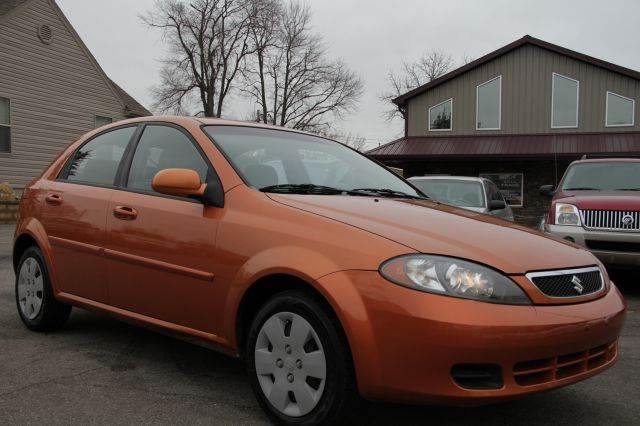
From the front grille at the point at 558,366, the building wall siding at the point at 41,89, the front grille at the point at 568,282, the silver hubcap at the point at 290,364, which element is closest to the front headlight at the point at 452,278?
the front grille at the point at 568,282

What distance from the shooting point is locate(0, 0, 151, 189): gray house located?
16328 millimetres

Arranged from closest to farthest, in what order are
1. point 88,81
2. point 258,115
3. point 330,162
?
point 330,162
point 88,81
point 258,115

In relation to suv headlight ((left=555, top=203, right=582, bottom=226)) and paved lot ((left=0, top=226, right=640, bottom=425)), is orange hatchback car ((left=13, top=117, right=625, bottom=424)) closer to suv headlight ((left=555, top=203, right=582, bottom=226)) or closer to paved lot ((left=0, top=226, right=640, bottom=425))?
paved lot ((left=0, top=226, right=640, bottom=425))

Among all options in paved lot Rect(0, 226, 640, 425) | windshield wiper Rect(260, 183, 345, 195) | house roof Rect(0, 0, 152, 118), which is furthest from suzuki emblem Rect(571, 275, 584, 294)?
house roof Rect(0, 0, 152, 118)

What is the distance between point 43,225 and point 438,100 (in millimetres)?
18776

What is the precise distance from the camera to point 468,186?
9.26 metres

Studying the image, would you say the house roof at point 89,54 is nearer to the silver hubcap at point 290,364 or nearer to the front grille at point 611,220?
the front grille at point 611,220

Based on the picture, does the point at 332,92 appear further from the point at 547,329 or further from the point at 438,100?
the point at 547,329

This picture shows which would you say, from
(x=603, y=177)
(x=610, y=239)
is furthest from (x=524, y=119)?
(x=610, y=239)

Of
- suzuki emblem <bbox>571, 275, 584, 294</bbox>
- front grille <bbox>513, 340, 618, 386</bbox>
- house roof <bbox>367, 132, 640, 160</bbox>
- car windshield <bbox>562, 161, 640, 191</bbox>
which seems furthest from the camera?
house roof <bbox>367, 132, 640, 160</bbox>

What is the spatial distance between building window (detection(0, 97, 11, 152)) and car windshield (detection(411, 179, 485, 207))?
479 inches

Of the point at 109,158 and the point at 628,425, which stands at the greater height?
the point at 109,158

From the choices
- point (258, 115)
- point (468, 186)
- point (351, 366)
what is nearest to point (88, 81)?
point (468, 186)

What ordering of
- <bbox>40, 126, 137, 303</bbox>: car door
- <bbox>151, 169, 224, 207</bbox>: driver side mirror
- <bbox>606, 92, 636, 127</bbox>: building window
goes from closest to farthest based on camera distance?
<bbox>151, 169, 224, 207</bbox>: driver side mirror, <bbox>40, 126, 137, 303</bbox>: car door, <bbox>606, 92, 636, 127</bbox>: building window
